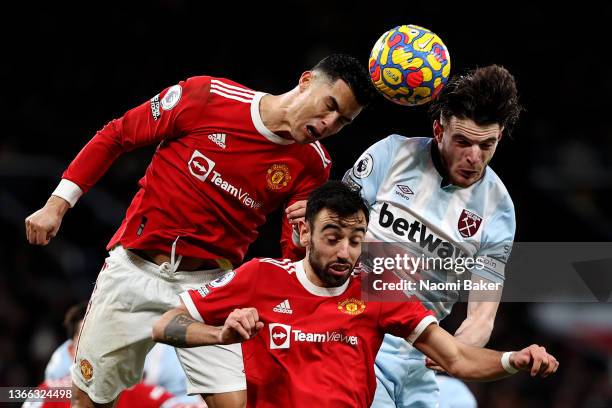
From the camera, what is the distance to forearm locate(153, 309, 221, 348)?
12.9 feet

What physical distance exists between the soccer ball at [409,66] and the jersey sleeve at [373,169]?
0.26 m

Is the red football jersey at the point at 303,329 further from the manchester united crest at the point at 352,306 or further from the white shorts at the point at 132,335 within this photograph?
the white shorts at the point at 132,335

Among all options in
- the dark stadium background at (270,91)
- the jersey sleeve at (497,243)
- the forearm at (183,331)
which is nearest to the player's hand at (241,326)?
the forearm at (183,331)

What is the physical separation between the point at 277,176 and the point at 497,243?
3.40 feet

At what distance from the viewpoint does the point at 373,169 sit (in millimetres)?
4918

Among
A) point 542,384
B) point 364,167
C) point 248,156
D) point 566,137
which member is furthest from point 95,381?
point 566,137

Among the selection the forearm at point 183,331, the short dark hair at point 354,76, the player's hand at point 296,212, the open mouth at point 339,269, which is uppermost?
the short dark hair at point 354,76

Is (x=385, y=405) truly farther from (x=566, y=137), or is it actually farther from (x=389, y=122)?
(x=566, y=137)

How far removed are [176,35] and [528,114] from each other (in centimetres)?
386

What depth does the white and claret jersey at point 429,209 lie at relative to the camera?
16.2 feet

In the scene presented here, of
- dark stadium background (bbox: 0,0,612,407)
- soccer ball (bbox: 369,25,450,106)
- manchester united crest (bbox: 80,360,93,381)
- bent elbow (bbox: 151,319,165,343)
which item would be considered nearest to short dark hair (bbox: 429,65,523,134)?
soccer ball (bbox: 369,25,450,106)

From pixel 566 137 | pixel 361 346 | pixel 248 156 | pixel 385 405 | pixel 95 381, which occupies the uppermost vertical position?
pixel 566 137

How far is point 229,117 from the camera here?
4.96m

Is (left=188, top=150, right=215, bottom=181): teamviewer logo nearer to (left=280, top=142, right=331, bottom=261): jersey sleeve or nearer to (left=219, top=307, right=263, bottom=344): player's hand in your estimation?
(left=280, top=142, right=331, bottom=261): jersey sleeve
